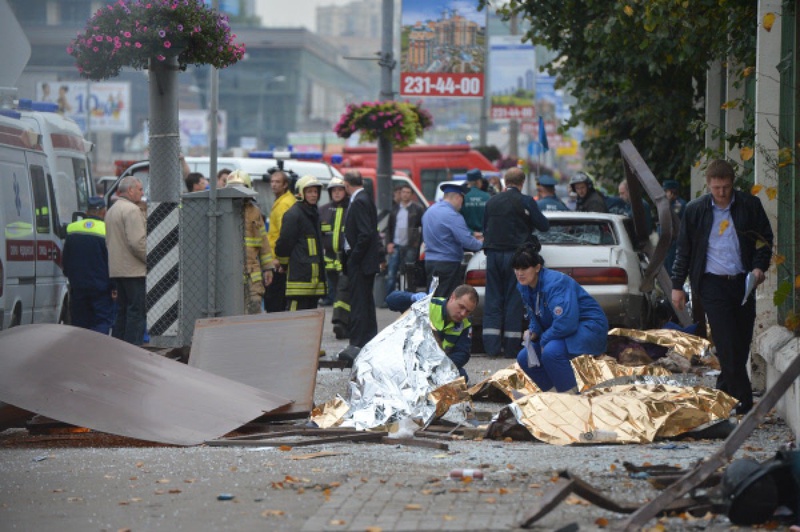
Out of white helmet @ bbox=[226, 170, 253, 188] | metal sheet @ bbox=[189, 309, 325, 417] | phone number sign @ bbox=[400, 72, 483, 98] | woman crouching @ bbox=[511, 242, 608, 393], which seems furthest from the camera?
phone number sign @ bbox=[400, 72, 483, 98]

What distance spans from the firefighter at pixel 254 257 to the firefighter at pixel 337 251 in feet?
3.85

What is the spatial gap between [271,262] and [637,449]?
21.6ft

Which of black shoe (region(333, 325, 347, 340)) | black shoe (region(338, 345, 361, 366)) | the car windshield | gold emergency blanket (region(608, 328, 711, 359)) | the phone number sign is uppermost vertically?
the phone number sign

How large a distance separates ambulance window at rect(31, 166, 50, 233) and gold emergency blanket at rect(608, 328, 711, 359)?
6.30 metres

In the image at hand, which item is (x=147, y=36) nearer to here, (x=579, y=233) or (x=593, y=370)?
(x=579, y=233)

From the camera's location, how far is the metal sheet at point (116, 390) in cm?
876

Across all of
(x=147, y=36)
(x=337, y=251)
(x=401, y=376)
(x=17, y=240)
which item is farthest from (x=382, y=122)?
(x=401, y=376)

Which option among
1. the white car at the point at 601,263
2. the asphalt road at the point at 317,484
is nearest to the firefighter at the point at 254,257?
the white car at the point at 601,263

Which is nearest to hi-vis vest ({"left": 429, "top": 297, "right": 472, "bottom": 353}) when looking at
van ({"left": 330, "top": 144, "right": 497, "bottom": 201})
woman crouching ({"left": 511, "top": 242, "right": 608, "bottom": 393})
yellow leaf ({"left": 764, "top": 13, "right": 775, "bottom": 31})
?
woman crouching ({"left": 511, "top": 242, "right": 608, "bottom": 393})

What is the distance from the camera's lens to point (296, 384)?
10242 millimetres

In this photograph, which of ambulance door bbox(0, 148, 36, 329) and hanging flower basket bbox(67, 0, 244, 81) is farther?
ambulance door bbox(0, 148, 36, 329)

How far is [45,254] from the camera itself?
615 inches

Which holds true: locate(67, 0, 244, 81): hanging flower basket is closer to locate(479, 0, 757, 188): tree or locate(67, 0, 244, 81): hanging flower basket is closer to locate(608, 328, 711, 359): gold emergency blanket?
locate(479, 0, 757, 188): tree

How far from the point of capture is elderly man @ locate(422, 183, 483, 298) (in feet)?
50.9
